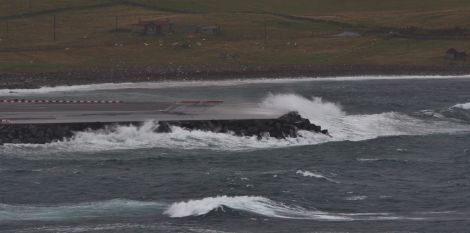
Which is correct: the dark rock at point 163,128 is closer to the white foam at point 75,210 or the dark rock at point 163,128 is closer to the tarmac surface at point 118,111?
the tarmac surface at point 118,111

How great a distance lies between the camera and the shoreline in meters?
122

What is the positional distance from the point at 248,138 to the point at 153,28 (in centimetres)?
8456

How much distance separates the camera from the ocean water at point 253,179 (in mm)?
56656

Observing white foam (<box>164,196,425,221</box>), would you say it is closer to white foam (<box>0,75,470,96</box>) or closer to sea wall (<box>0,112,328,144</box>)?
sea wall (<box>0,112,328,144</box>)

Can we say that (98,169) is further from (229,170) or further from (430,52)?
(430,52)

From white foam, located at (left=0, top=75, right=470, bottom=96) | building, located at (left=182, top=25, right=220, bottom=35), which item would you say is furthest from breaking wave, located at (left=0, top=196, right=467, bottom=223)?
building, located at (left=182, top=25, right=220, bottom=35)

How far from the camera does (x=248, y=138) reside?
A: 83375 millimetres

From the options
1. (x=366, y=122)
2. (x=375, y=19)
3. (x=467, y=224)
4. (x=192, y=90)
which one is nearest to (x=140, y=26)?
(x=375, y=19)

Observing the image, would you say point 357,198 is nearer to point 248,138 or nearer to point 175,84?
point 248,138

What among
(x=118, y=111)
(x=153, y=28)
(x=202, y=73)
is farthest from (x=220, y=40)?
(x=118, y=111)

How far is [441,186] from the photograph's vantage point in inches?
2616

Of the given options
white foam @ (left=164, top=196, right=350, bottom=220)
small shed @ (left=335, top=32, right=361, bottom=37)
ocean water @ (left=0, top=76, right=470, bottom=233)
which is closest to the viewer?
ocean water @ (left=0, top=76, right=470, bottom=233)

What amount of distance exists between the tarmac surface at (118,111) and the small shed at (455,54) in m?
54.8

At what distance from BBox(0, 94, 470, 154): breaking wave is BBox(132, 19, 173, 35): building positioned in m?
66.0
